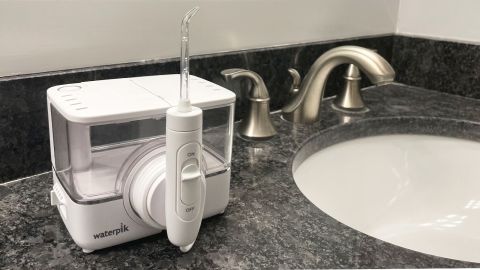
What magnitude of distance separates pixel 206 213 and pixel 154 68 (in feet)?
0.93

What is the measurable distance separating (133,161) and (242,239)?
148 millimetres

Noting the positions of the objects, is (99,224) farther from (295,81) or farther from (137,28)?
(295,81)

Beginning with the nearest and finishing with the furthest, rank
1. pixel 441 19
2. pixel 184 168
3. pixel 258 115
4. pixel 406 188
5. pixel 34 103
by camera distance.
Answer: pixel 184 168, pixel 34 103, pixel 258 115, pixel 406 188, pixel 441 19

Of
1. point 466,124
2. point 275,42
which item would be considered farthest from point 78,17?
point 466,124

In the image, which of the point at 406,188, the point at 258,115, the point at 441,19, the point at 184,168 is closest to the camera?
the point at 184,168

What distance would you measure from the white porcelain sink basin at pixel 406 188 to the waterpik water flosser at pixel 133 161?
331 millimetres

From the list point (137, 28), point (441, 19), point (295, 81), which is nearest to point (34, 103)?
point (137, 28)

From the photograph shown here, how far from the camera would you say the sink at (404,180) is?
2.67ft

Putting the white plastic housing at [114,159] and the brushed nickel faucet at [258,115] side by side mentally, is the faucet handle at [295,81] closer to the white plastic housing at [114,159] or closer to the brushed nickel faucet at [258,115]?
the brushed nickel faucet at [258,115]

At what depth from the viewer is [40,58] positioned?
60cm

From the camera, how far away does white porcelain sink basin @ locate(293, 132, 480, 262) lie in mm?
812

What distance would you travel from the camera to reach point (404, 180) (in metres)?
0.91

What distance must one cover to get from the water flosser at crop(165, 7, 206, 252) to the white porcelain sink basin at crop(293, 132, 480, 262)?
0.35 metres

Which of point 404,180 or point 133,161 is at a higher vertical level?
point 133,161
